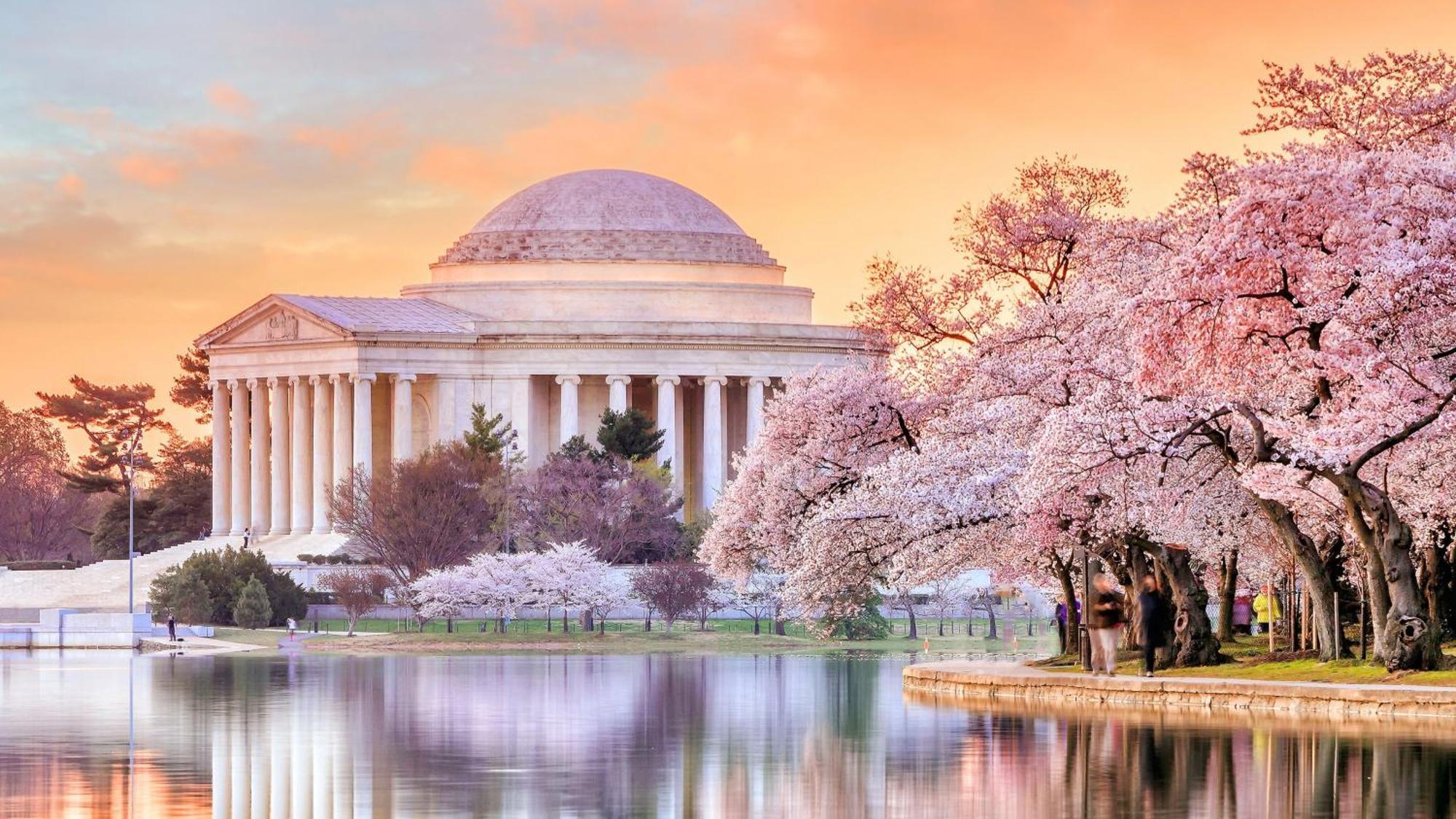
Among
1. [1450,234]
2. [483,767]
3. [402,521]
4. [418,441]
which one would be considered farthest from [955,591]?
[483,767]

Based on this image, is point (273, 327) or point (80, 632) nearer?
point (80, 632)

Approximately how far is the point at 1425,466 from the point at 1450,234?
18.3ft

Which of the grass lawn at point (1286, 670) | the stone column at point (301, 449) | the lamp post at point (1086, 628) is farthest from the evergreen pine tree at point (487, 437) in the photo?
the lamp post at point (1086, 628)

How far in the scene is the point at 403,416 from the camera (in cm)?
13675

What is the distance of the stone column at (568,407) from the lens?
13912 centimetres

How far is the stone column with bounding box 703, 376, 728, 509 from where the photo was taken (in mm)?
140250

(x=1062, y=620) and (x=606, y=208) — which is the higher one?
(x=606, y=208)

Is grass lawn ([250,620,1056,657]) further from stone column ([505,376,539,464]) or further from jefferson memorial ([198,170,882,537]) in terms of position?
stone column ([505,376,539,464])

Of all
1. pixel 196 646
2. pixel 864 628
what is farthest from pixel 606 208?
pixel 196 646

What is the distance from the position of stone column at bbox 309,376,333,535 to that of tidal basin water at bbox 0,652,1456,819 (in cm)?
8632

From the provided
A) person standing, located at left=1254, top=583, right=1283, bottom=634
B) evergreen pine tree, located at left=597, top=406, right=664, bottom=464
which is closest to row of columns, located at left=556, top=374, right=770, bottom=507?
evergreen pine tree, located at left=597, top=406, right=664, bottom=464

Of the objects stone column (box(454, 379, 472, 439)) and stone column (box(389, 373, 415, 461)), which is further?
stone column (box(454, 379, 472, 439))

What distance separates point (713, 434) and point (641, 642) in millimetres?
55436

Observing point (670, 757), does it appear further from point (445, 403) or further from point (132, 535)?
point (445, 403)
